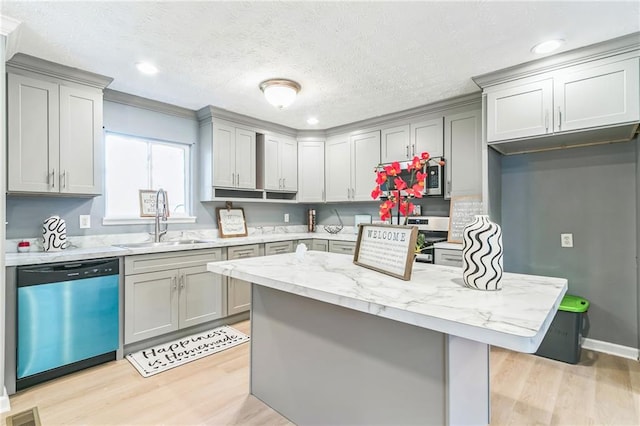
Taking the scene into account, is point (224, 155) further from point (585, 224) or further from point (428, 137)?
point (585, 224)

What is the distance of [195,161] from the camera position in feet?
12.6

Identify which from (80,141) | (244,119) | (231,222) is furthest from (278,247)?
(80,141)

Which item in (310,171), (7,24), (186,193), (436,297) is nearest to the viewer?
(436,297)

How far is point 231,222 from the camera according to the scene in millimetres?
4105

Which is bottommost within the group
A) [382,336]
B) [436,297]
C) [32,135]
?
[382,336]

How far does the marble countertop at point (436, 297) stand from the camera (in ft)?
2.91

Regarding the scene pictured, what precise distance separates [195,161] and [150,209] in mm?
774

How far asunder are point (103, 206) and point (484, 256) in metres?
3.34

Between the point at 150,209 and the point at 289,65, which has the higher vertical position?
the point at 289,65

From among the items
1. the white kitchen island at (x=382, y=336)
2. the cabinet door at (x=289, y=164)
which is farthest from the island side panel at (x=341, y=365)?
the cabinet door at (x=289, y=164)

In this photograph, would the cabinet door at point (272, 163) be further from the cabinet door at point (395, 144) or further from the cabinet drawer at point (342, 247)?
the cabinet door at point (395, 144)

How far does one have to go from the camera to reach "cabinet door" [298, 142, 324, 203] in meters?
4.61

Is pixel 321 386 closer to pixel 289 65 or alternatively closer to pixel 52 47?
pixel 289 65

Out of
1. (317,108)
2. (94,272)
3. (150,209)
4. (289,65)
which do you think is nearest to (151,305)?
(94,272)
